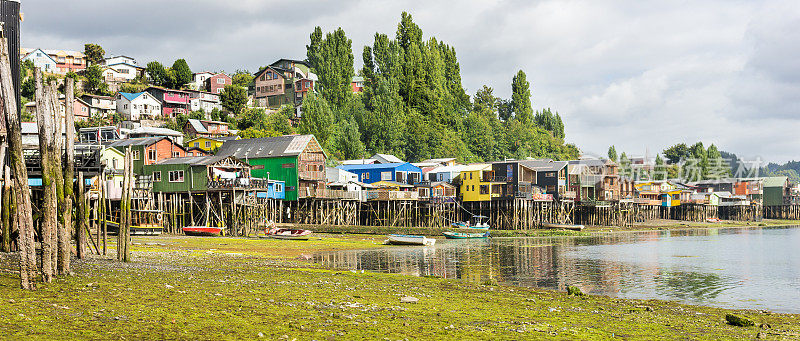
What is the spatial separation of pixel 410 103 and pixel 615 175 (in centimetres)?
4545

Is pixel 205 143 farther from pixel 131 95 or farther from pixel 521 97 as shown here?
pixel 521 97

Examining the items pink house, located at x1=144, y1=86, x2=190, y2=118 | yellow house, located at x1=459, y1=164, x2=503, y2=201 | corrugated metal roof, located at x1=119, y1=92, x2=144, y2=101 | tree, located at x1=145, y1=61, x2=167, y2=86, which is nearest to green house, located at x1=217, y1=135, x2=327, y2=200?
yellow house, located at x1=459, y1=164, x2=503, y2=201

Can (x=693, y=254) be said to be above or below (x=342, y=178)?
A: below

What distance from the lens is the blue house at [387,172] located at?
10644 cm

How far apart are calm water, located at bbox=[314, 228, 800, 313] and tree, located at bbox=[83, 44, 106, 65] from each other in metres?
122

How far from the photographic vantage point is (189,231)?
6250 cm

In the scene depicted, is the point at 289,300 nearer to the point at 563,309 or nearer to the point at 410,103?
the point at 563,309

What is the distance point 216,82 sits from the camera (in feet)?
488

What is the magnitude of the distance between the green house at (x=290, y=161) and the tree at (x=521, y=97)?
348 feet

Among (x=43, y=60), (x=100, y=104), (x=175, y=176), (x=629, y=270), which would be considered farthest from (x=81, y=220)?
(x=43, y=60)

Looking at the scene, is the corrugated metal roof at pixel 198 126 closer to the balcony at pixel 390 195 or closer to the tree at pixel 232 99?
the tree at pixel 232 99

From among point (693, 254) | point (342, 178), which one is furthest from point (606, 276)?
point (342, 178)

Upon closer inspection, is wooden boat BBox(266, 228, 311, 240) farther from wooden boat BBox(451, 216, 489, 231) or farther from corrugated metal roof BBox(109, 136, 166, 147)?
wooden boat BBox(451, 216, 489, 231)

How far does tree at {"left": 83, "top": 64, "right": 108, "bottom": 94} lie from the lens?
435 feet
